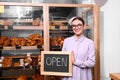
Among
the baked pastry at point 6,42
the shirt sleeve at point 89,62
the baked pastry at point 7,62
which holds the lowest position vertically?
the baked pastry at point 7,62

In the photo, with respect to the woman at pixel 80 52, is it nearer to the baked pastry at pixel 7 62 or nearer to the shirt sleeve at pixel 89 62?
the shirt sleeve at pixel 89 62

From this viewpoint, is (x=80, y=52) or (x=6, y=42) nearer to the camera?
(x=80, y=52)

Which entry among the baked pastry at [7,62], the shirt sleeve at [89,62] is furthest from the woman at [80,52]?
the baked pastry at [7,62]

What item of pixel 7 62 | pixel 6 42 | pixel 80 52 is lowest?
pixel 7 62

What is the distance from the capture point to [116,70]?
2.97 metres

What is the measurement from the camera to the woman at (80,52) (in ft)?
6.98

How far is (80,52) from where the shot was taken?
216 centimetres

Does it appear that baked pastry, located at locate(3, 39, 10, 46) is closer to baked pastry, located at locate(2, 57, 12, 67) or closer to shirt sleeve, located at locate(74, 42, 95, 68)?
baked pastry, located at locate(2, 57, 12, 67)

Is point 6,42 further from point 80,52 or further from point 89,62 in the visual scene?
point 89,62

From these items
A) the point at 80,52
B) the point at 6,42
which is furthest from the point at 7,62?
the point at 80,52

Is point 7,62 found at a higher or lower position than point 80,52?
lower

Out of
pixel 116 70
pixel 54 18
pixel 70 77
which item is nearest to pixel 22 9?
pixel 54 18

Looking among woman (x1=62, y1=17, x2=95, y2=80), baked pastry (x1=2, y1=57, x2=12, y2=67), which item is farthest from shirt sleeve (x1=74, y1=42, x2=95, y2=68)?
baked pastry (x1=2, y1=57, x2=12, y2=67)

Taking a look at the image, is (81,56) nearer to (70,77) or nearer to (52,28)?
(70,77)
